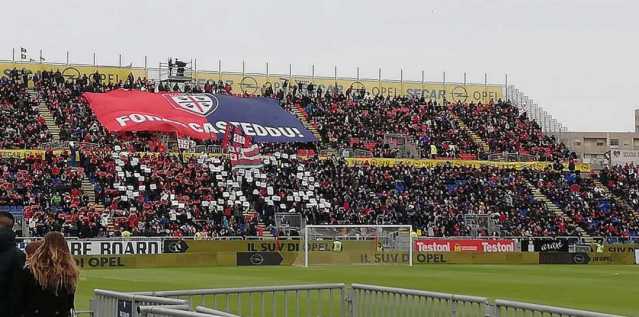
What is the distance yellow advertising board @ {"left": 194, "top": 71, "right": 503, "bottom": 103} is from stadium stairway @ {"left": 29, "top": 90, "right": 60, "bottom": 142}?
43.2 feet

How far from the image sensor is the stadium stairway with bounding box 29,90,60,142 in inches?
2495

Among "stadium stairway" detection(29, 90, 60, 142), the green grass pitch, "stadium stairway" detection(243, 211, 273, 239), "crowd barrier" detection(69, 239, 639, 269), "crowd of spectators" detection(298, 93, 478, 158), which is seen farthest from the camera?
"crowd of spectators" detection(298, 93, 478, 158)

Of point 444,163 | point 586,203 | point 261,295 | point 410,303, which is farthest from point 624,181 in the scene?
point 410,303

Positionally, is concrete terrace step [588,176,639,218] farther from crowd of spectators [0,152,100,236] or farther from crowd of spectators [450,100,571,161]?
crowd of spectators [0,152,100,236]

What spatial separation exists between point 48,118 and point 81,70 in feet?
32.9

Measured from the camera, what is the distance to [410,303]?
1428cm

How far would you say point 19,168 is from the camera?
56.0 meters

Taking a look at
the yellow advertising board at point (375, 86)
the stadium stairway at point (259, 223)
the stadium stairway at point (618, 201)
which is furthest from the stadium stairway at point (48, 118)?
the stadium stairway at point (618, 201)

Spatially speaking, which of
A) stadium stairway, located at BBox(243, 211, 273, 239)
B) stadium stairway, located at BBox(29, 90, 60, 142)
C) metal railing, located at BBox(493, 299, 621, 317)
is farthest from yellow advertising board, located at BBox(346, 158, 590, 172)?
metal railing, located at BBox(493, 299, 621, 317)

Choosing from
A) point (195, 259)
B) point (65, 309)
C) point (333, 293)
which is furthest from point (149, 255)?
point (65, 309)

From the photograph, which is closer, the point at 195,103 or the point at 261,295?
the point at 261,295

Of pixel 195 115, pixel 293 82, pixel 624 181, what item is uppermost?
pixel 293 82

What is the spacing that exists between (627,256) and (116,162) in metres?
26.4

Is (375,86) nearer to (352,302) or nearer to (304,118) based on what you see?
(304,118)
